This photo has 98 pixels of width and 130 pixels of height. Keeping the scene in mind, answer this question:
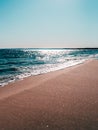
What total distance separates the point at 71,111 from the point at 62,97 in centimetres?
171

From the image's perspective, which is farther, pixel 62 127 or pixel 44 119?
pixel 44 119

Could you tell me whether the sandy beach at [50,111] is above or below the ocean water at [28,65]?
above

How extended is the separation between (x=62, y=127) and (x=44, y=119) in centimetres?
69

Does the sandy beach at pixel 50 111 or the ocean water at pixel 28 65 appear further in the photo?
the ocean water at pixel 28 65

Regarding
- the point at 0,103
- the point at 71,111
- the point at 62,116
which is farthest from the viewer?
the point at 0,103

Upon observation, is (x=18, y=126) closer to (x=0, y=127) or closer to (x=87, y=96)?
(x=0, y=127)

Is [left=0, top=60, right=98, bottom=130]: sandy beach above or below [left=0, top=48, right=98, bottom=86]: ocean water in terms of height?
above

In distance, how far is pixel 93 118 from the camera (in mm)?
5539

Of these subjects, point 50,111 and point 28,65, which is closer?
point 50,111

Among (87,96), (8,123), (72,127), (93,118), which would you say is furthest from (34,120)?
(87,96)

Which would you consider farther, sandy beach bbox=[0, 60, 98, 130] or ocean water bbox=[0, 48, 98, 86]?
ocean water bbox=[0, 48, 98, 86]

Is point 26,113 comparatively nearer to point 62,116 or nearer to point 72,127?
point 62,116

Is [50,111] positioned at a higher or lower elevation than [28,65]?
higher

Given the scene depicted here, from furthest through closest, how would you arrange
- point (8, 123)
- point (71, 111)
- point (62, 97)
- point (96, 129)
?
point (62, 97) < point (71, 111) < point (8, 123) < point (96, 129)
